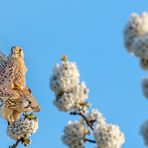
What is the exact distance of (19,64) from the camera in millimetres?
11281

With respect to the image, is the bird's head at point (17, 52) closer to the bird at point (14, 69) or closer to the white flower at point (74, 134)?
the bird at point (14, 69)

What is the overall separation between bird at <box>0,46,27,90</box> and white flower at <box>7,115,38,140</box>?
89.7 inches

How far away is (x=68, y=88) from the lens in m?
5.46

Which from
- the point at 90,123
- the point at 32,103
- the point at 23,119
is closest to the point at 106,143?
the point at 90,123

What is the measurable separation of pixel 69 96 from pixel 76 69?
30cm

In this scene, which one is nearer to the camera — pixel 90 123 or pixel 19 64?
pixel 90 123

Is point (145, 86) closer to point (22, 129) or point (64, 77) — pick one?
point (64, 77)

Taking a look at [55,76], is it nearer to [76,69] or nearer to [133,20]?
[76,69]

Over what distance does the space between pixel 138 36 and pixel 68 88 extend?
0.89 meters

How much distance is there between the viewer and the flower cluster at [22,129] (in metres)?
8.12

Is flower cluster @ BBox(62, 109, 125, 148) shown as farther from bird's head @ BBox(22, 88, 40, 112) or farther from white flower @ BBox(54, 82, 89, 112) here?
bird's head @ BBox(22, 88, 40, 112)

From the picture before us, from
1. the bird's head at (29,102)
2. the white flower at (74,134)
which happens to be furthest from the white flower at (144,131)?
the bird's head at (29,102)

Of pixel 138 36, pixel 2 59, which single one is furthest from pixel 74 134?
pixel 2 59

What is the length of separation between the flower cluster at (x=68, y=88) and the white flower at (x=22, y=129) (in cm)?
271
